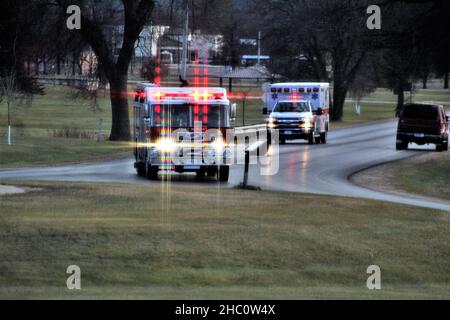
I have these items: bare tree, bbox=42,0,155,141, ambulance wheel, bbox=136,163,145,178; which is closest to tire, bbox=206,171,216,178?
ambulance wheel, bbox=136,163,145,178

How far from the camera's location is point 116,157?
38.3 metres

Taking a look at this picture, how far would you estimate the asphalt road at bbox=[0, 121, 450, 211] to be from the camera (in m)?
27.1

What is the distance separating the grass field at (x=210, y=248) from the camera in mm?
14078

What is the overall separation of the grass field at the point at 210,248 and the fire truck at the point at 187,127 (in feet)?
18.8

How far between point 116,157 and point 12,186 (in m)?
15.9

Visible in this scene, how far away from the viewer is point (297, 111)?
4794cm

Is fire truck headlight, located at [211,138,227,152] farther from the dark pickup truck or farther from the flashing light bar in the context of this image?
the dark pickup truck

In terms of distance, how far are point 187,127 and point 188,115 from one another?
32 cm

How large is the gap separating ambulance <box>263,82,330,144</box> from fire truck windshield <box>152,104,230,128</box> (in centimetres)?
1994

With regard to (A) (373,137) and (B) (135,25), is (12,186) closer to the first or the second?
(B) (135,25)

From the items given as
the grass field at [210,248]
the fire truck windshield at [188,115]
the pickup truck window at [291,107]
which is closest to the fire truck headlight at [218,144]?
the fire truck windshield at [188,115]

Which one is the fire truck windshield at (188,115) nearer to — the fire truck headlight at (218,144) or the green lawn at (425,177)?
the fire truck headlight at (218,144)

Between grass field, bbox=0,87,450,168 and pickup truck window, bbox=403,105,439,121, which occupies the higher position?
pickup truck window, bbox=403,105,439,121

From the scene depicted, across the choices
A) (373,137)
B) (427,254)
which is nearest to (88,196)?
(427,254)
